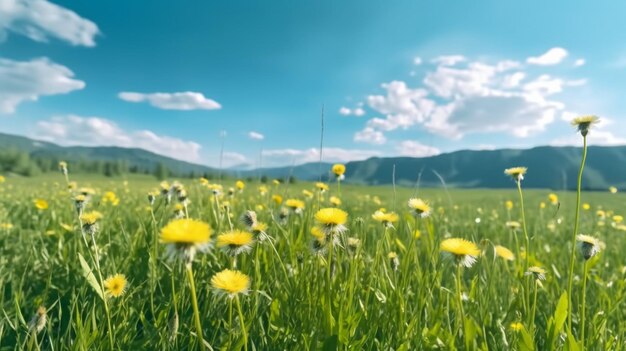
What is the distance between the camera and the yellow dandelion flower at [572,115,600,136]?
153 centimetres

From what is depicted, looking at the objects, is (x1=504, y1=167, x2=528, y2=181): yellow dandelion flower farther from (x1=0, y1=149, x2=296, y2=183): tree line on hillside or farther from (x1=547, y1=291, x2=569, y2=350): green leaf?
(x1=0, y1=149, x2=296, y2=183): tree line on hillside

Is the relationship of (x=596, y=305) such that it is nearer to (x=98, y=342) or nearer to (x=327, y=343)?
(x=327, y=343)

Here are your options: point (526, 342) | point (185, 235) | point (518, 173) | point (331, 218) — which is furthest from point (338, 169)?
point (185, 235)

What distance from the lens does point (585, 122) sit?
1.55m

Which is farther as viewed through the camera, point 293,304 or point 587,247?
point 293,304

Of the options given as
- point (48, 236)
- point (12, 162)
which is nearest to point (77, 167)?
point (12, 162)

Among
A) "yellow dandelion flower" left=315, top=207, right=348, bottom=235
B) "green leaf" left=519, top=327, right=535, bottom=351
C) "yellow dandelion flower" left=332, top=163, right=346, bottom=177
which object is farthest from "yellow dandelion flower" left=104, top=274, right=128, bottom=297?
"yellow dandelion flower" left=332, top=163, right=346, bottom=177

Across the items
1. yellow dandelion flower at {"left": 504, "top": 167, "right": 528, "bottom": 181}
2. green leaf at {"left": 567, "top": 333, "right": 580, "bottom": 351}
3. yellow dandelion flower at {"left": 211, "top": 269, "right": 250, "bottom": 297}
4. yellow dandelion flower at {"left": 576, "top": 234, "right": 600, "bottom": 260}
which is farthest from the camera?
yellow dandelion flower at {"left": 504, "top": 167, "right": 528, "bottom": 181}

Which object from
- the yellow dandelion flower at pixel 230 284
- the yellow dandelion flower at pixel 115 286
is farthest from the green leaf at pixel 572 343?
the yellow dandelion flower at pixel 115 286

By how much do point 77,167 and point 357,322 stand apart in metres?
138

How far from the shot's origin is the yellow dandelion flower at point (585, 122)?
5.03 ft

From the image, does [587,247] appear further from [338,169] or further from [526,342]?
[338,169]

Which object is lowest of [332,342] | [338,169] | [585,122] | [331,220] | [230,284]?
[332,342]

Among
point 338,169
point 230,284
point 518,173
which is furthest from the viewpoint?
point 338,169
